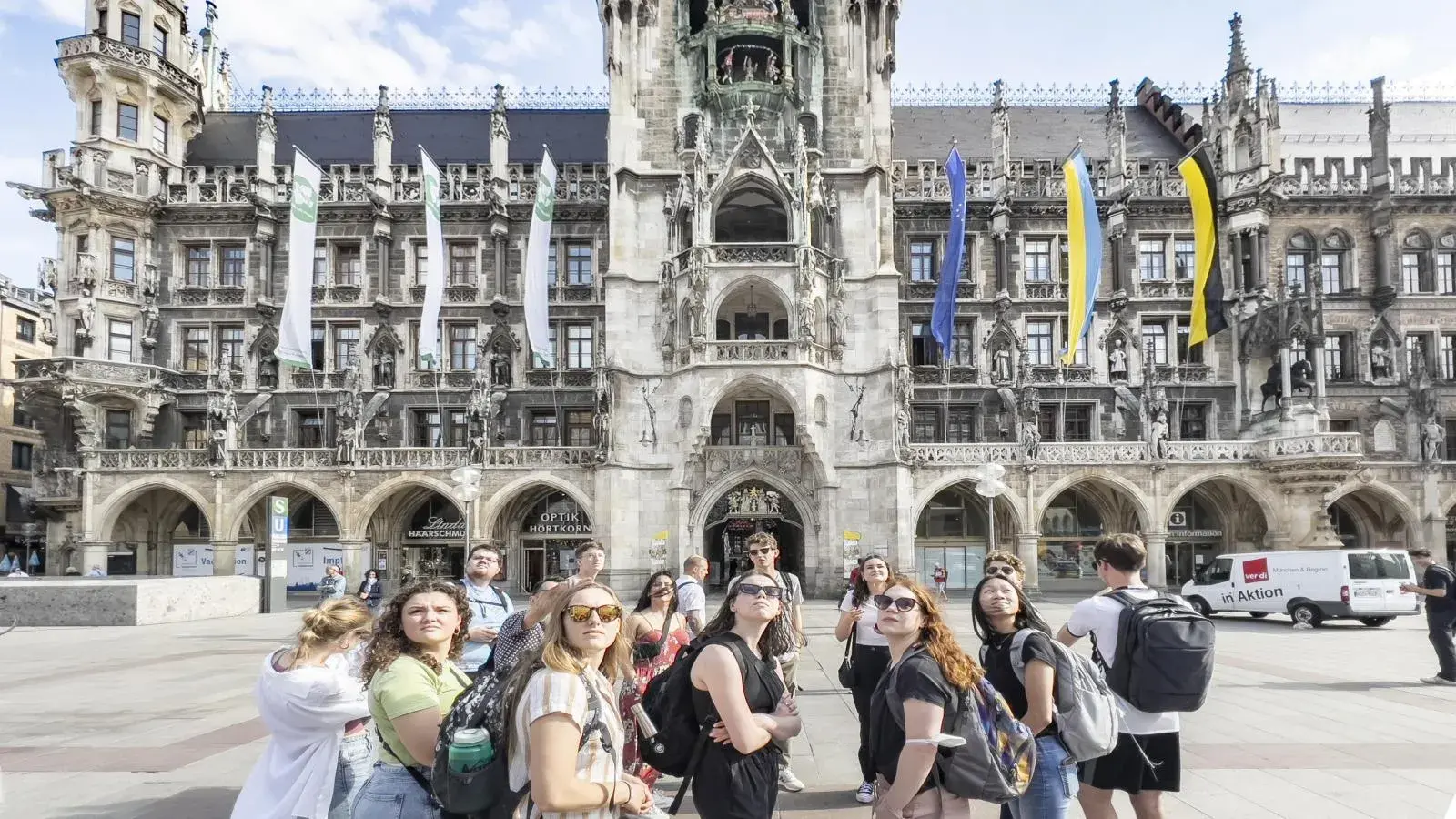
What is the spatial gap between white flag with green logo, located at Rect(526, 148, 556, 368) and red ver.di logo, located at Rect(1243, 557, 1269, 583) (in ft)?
71.0

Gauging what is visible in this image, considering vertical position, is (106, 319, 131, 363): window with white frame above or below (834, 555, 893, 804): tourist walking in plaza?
above

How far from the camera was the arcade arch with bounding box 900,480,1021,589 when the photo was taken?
111 feet

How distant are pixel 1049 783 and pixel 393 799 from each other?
3.11 metres

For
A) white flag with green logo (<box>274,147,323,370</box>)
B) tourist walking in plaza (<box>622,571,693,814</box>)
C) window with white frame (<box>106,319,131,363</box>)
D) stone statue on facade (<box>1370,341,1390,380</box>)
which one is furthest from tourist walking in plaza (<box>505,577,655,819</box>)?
stone statue on facade (<box>1370,341,1390,380</box>)

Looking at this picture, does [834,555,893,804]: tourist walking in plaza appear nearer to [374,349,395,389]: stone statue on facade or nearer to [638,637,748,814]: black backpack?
[638,637,748,814]: black backpack

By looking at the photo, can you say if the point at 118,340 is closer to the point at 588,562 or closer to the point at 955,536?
the point at 955,536

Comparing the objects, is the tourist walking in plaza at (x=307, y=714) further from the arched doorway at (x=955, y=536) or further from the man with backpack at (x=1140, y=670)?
the arched doorway at (x=955, y=536)

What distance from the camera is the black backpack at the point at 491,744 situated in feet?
10.3

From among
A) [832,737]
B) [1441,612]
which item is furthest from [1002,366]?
[832,737]

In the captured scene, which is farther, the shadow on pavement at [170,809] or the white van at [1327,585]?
the white van at [1327,585]

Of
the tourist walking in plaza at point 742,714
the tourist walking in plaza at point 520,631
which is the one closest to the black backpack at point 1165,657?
the tourist walking in plaza at point 742,714

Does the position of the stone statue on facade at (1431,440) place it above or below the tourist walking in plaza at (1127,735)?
above

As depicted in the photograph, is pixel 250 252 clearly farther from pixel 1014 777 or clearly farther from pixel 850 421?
pixel 1014 777

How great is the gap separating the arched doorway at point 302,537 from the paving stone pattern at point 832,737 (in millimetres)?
16551
